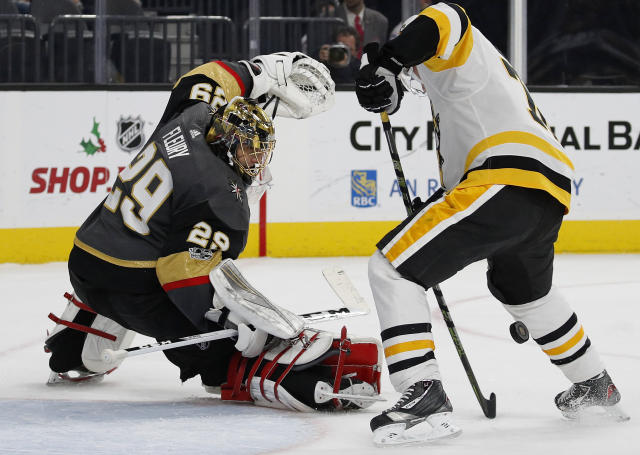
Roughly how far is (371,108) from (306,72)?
0.62 meters

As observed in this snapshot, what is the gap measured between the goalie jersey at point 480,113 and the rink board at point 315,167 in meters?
3.26

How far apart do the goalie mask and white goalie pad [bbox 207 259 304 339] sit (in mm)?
227

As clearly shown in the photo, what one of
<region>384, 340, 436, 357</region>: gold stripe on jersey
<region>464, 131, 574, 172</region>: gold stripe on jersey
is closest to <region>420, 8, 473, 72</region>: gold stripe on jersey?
<region>464, 131, 574, 172</region>: gold stripe on jersey

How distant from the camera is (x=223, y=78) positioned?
2.79 meters

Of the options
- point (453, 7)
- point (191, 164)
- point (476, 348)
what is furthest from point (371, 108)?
point (476, 348)

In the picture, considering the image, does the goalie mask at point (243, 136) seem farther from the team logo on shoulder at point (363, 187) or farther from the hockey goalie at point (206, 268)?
the team logo on shoulder at point (363, 187)

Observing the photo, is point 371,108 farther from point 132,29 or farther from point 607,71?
point 607,71

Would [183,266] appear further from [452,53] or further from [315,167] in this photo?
[315,167]

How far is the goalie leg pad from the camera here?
2438 millimetres

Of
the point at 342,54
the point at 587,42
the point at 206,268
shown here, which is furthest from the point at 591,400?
the point at 587,42

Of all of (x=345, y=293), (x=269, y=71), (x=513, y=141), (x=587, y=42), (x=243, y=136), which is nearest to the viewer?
(x=513, y=141)

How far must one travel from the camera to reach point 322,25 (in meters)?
5.68

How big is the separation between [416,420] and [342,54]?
3.79 m

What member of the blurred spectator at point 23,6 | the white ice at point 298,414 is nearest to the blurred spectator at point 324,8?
the blurred spectator at point 23,6
